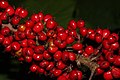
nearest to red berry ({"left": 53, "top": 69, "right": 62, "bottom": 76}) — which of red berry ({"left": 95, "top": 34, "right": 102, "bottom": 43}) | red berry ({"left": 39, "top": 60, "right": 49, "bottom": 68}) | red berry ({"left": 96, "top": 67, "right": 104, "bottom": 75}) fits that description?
red berry ({"left": 39, "top": 60, "right": 49, "bottom": 68})

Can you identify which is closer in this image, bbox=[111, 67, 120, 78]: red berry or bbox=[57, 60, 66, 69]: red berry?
bbox=[111, 67, 120, 78]: red berry

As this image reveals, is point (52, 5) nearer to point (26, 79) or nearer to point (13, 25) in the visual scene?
point (26, 79)

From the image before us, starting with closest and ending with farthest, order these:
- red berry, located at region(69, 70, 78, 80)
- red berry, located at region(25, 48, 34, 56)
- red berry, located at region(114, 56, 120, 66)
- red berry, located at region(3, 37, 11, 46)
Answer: red berry, located at region(114, 56, 120, 66)
red berry, located at region(69, 70, 78, 80)
red berry, located at region(25, 48, 34, 56)
red berry, located at region(3, 37, 11, 46)

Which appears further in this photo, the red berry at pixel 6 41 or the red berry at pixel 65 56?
the red berry at pixel 6 41

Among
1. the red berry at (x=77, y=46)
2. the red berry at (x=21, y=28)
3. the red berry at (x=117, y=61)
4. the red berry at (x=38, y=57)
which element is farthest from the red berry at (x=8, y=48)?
the red berry at (x=117, y=61)

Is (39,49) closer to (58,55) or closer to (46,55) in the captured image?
(46,55)

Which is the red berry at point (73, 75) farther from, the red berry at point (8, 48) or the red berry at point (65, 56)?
the red berry at point (8, 48)

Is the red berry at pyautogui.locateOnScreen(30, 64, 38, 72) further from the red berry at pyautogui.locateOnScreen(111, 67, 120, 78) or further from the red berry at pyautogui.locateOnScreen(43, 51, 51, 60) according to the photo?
the red berry at pyautogui.locateOnScreen(111, 67, 120, 78)

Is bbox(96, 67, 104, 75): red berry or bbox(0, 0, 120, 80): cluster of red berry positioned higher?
bbox(0, 0, 120, 80): cluster of red berry

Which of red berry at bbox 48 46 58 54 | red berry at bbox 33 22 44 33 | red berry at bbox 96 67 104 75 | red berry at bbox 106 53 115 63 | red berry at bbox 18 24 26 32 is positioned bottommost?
red berry at bbox 96 67 104 75
